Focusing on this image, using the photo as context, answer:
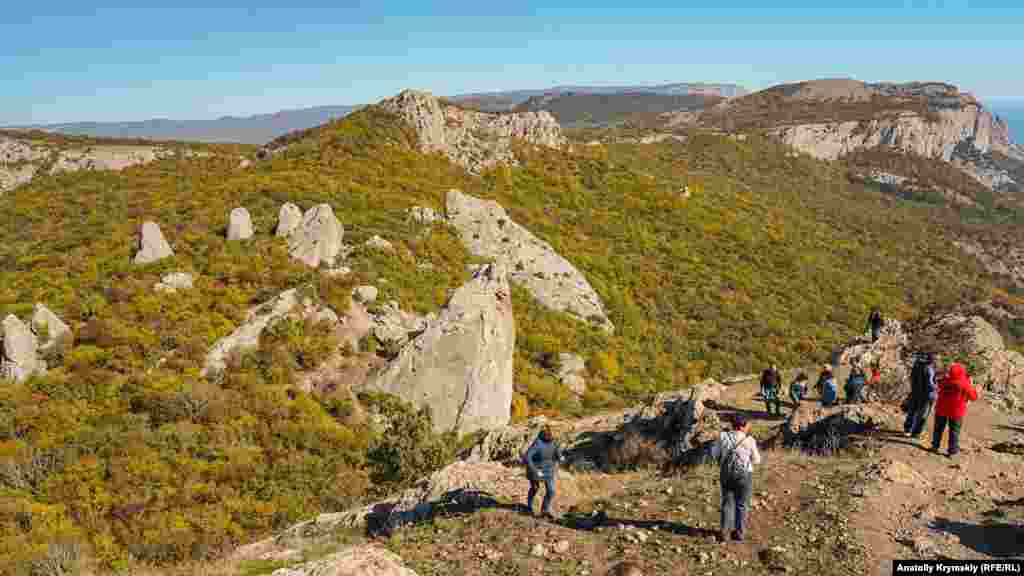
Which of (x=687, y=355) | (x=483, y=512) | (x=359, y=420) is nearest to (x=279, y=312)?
(x=359, y=420)

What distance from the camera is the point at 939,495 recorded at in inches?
407

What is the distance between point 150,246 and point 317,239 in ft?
23.8

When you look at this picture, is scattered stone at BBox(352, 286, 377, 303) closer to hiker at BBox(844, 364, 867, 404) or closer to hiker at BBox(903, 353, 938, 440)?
hiker at BBox(844, 364, 867, 404)

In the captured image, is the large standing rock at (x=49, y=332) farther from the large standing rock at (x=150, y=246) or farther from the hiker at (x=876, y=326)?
the hiker at (x=876, y=326)

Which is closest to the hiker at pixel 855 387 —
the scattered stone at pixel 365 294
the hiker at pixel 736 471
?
the hiker at pixel 736 471

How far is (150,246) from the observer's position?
82.1ft

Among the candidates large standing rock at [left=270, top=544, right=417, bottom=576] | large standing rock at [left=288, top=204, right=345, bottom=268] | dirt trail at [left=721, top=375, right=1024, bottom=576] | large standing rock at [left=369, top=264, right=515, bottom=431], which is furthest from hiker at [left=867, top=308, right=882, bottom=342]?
large standing rock at [left=288, top=204, right=345, bottom=268]

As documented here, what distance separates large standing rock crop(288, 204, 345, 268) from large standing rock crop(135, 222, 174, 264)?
5.48 m

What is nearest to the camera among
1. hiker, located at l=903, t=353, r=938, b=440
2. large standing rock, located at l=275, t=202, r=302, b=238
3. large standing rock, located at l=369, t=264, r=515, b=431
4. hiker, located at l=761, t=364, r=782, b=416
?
hiker, located at l=903, t=353, r=938, b=440

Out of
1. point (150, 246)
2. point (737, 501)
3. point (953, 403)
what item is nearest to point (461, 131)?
point (150, 246)

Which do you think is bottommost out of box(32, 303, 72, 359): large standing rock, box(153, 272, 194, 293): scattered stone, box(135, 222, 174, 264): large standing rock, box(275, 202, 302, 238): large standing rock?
box(32, 303, 72, 359): large standing rock

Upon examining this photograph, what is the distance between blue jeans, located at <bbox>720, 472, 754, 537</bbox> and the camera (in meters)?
8.46

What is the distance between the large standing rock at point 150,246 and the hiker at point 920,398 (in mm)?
28567

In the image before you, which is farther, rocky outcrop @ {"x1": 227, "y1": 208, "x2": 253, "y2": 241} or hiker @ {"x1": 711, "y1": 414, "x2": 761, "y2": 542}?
rocky outcrop @ {"x1": 227, "y1": 208, "x2": 253, "y2": 241}
